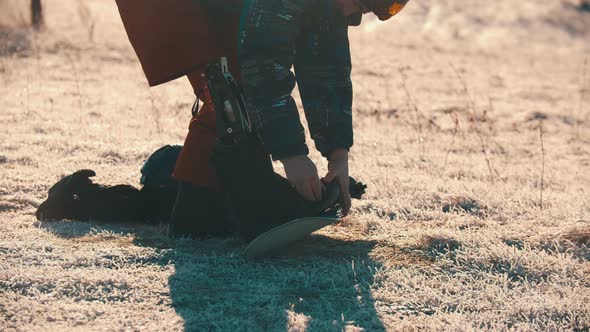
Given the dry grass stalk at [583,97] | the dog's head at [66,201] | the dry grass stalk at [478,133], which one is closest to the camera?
the dog's head at [66,201]

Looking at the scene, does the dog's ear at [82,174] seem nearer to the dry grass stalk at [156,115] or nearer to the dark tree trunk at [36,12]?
the dry grass stalk at [156,115]

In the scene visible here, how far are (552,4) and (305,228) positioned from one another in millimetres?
13377

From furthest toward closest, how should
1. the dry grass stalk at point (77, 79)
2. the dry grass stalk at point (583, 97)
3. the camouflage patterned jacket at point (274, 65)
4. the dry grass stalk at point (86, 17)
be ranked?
the dry grass stalk at point (86, 17) → the dry grass stalk at point (583, 97) → the dry grass stalk at point (77, 79) → the camouflage patterned jacket at point (274, 65)

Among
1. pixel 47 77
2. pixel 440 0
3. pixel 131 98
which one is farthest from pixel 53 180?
pixel 440 0

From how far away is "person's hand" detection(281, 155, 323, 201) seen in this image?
2.94 metres

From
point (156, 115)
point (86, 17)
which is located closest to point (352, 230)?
point (156, 115)

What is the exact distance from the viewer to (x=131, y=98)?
7.12 metres

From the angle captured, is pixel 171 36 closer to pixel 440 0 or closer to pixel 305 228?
pixel 305 228

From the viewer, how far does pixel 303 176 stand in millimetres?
2953

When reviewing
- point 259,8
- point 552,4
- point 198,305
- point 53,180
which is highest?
point 552,4

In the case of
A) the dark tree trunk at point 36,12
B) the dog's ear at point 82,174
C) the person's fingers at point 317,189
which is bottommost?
the person's fingers at point 317,189

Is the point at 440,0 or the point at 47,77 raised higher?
the point at 440,0

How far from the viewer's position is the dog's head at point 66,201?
357cm

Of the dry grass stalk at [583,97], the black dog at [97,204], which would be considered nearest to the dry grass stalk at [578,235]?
the black dog at [97,204]
